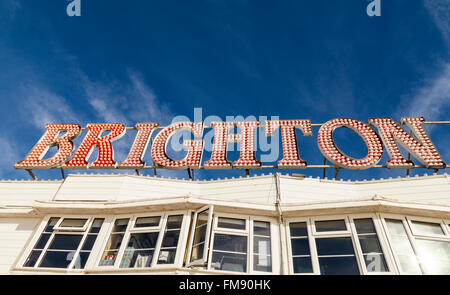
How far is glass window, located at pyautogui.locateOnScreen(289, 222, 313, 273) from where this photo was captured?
910 centimetres

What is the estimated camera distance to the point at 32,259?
396 inches

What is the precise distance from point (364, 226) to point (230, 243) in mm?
4727

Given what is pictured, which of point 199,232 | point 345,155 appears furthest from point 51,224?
point 345,155

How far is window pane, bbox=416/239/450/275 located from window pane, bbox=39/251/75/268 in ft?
39.1

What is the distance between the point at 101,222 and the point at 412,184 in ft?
43.1

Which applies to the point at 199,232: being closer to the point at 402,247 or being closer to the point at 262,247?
the point at 262,247

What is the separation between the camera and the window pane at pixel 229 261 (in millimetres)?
9117

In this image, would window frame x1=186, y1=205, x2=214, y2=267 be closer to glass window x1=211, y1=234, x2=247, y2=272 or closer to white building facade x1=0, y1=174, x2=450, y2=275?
white building facade x1=0, y1=174, x2=450, y2=275

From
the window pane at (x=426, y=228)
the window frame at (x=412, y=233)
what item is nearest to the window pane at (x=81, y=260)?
the window frame at (x=412, y=233)

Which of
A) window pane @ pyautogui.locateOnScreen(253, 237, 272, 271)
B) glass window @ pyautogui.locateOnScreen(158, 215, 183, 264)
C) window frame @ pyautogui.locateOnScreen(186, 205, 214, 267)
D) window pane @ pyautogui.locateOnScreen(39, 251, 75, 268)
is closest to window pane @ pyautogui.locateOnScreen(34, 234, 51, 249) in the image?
window pane @ pyautogui.locateOnScreen(39, 251, 75, 268)

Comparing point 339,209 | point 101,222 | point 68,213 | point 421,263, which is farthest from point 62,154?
point 421,263

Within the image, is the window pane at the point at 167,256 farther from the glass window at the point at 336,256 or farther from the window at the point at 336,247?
the glass window at the point at 336,256

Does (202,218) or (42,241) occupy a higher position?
(202,218)

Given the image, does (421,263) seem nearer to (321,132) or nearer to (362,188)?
(362,188)
